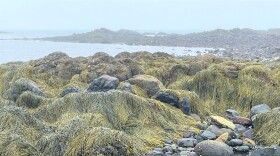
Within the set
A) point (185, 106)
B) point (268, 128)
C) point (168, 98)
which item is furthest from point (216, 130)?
point (168, 98)

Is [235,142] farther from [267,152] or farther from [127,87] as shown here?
[127,87]

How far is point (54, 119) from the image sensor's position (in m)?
9.84

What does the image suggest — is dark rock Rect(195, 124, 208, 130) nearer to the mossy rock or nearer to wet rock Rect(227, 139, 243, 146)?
the mossy rock

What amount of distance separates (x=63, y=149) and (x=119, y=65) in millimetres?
7377

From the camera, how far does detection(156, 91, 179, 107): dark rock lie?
37.6ft

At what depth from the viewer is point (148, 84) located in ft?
41.5

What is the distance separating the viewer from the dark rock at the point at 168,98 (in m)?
11.5

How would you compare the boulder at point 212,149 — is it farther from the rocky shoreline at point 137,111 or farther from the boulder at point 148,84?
the boulder at point 148,84

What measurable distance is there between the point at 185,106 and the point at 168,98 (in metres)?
0.50

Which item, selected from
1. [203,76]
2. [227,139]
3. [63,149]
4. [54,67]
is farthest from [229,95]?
[63,149]

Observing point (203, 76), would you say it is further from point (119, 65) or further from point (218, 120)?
point (218, 120)

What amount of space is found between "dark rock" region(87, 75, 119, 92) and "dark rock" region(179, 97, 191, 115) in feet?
6.40

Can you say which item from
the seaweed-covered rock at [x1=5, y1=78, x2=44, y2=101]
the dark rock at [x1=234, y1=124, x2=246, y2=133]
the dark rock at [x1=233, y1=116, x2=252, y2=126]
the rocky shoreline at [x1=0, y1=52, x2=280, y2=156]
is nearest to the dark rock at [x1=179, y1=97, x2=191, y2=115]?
the rocky shoreline at [x1=0, y1=52, x2=280, y2=156]

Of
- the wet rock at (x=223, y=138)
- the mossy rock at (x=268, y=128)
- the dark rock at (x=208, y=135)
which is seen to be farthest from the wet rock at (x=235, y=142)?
the mossy rock at (x=268, y=128)
